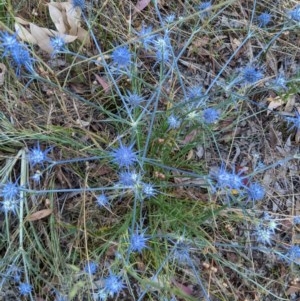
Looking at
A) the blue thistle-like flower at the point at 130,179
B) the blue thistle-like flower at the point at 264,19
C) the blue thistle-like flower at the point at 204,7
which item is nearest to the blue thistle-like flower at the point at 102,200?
the blue thistle-like flower at the point at 130,179

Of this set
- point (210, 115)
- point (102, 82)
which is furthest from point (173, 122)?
point (102, 82)

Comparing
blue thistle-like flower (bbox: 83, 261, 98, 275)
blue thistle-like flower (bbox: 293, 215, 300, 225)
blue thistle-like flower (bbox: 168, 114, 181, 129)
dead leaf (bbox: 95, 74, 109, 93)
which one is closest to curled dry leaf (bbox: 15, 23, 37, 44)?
dead leaf (bbox: 95, 74, 109, 93)

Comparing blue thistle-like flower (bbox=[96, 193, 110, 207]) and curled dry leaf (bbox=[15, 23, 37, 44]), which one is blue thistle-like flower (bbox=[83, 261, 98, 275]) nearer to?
blue thistle-like flower (bbox=[96, 193, 110, 207])

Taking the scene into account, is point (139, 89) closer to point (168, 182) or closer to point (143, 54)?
point (143, 54)

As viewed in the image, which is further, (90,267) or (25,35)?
(25,35)

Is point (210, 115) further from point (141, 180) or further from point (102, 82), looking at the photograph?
point (102, 82)

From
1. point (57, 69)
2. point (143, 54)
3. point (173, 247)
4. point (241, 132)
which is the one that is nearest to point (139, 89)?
point (143, 54)
